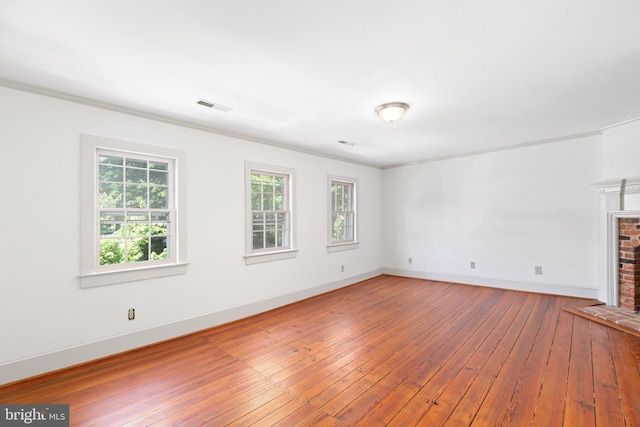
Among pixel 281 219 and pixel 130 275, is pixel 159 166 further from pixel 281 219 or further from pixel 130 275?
pixel 281 219

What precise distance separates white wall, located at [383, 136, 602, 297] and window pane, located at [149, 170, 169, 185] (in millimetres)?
4976

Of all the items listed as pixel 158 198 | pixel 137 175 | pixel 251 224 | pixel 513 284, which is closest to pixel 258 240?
pixel 251 224

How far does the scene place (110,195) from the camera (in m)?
3.10

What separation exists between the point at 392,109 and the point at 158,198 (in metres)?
2.91

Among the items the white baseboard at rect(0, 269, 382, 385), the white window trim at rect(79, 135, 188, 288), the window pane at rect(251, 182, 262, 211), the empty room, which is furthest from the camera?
the window pane at rect(251, 182, 262, 211)

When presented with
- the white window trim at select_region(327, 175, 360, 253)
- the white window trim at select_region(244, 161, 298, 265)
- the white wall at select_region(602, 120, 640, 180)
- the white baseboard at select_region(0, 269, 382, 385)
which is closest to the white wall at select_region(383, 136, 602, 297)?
the white wall at select_region(602, 120, 640, 180)

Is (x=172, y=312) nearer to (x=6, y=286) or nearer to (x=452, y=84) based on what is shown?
(x=6, y=286)

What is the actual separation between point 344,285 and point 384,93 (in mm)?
4036

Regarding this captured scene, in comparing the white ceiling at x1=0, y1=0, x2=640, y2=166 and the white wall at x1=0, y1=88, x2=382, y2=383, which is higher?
the white ceiling at x1=0, y1=0, x2=640, y2=166

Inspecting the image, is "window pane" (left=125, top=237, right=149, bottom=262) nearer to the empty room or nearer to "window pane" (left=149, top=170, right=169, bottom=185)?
the empty room

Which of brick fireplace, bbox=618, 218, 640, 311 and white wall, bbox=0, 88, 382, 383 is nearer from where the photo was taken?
white wall, bbox=0, 88, 382, 383

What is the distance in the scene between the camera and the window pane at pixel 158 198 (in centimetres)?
340

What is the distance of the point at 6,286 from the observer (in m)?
2.48

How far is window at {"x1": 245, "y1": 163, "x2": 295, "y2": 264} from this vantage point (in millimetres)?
4298
